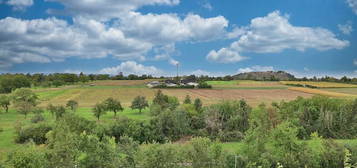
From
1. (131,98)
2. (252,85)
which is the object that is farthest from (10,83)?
(252,85)

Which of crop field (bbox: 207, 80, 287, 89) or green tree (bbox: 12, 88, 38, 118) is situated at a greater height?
crop field (bbox: 207, 80, 287, 89)

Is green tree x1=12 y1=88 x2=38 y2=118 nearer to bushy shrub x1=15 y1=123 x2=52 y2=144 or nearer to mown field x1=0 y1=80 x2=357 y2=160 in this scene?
mown field x1=0 y1=80 x2=357 y2=160

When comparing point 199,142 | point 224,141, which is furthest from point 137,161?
point 224,141

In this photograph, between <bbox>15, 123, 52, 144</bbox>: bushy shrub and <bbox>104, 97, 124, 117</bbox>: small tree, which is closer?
<bbox>15, 123, 52, 144</bbox>: bushy shrub

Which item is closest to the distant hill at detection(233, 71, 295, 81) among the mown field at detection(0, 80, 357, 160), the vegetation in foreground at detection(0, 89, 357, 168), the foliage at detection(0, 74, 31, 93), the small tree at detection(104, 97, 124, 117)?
the mown field at detection(0, 80, 357, 160)

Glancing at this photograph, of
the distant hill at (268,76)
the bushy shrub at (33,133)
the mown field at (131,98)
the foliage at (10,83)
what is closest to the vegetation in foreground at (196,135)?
the bushy shrub at (33,133)

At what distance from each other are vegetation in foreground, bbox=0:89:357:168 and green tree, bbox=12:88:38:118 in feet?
0.68

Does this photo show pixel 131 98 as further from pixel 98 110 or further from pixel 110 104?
pixel 98 110

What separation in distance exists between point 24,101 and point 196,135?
40463 mm

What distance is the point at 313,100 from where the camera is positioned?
5222 centimetres

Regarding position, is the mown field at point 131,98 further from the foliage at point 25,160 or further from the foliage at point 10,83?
the foliage at point 10,83

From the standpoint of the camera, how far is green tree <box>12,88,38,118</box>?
61766 mm

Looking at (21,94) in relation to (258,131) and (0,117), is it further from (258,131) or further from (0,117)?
(258,131)

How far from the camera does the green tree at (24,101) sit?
61766 mm
